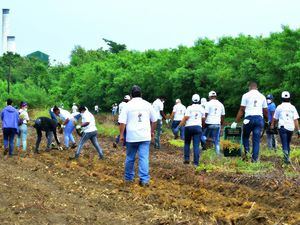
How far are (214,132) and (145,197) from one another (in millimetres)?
6347

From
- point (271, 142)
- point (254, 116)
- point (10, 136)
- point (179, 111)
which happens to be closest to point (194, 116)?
point (254, 116)

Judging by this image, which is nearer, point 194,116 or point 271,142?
point 194,116

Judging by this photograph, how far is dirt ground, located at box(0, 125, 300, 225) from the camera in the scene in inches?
295

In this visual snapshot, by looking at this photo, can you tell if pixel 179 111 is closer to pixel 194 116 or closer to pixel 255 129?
pixel 194 116

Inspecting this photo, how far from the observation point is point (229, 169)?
1223cm

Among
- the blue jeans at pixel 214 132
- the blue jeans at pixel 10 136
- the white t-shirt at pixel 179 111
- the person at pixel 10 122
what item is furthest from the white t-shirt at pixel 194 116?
the white t-shirt at pixel 179 111

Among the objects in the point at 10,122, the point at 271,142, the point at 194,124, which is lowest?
the point at 271,142

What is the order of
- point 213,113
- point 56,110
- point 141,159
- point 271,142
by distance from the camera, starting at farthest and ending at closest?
point 56,110 → point 271,142 → point 213,113 → point 141,159

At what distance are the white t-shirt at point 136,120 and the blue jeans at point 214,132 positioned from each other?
14.9 feet

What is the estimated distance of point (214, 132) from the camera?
15.1m

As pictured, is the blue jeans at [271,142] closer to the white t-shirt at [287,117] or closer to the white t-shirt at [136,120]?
the white t-shirt at [287,117]

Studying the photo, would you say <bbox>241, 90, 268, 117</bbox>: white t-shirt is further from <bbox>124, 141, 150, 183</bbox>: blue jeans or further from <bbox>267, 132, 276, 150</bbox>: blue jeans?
<bbox>267, 132, 276, 150</bbox>: blue jeans

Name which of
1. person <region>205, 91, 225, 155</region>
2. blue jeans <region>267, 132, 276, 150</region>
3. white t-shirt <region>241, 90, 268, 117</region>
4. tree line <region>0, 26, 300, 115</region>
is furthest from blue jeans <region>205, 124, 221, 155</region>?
tree line <region>0, 26, 300, 115</region>

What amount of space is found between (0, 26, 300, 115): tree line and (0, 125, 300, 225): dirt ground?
18.5 m
